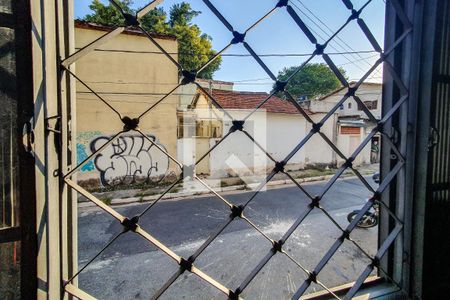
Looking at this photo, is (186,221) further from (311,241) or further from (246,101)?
(246,101)

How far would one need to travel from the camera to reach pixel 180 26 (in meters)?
17.4

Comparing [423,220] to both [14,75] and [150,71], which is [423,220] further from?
[150,71]

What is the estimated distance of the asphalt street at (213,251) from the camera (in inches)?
125

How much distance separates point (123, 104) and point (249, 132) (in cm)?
550

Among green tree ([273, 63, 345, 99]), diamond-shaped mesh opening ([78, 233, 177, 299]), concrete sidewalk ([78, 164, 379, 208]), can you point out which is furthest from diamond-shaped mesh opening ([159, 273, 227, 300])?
green tree ([273, 63, 345, 99])

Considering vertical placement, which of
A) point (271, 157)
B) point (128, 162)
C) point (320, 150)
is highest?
point (271, 157)

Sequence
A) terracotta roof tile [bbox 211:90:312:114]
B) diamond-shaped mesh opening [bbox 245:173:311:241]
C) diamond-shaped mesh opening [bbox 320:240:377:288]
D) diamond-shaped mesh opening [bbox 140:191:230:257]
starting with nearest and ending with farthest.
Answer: diamond-shaped mesh opening [bbox 320:240:377:288] → diamond-shaped mesh opening [bbox 140:191:230:257] → diamond-shaped mesh opening [bbox 245:173:311:241] → terracotta roof tile [bbox 211:90:312:114]

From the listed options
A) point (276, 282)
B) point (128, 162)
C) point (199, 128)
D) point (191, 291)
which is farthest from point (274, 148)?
point (191, 291)

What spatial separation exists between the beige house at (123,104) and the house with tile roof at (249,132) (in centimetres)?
132

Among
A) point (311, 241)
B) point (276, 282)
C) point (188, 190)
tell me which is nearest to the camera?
point (276, 282)

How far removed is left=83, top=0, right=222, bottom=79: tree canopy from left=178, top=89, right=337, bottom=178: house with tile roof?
4.36 meters

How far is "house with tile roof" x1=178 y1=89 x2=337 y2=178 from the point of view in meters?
11.2

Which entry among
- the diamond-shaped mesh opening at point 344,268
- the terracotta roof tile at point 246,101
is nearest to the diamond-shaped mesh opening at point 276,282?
the diamond-shaped mesh opening at point 344,268

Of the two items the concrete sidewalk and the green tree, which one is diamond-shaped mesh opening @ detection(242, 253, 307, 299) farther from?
the green tree
